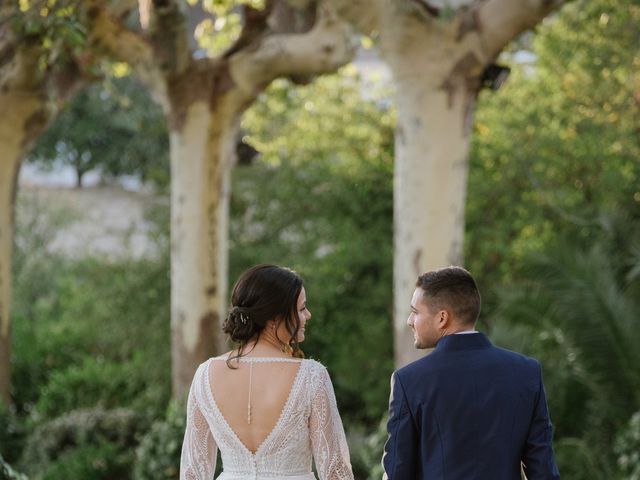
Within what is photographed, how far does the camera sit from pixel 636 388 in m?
11.2

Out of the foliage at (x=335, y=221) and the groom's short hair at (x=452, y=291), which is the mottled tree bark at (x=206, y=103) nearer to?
the foliage at (x=335, y=221)

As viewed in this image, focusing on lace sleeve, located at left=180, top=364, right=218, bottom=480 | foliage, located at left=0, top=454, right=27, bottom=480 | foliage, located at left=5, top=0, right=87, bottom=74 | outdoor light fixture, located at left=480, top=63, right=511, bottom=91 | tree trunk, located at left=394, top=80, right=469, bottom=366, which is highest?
foliage, located at left=5, top=0, right=87, bottom=74

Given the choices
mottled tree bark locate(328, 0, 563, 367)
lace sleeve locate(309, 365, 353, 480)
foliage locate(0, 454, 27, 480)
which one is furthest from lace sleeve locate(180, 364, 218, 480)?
mottled tree bark locate(328, 0, 563, 367)

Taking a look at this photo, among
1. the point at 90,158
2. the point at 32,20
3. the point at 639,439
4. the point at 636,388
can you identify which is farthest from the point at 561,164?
the point at 90,158

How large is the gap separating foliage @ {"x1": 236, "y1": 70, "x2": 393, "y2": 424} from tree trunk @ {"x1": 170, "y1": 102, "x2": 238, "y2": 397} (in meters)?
2.58

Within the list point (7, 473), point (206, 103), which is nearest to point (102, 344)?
point (206, 103)

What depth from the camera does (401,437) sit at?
4.25 m

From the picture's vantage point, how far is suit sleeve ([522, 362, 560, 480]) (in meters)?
4.27

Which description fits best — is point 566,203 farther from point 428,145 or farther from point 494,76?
point 428,145

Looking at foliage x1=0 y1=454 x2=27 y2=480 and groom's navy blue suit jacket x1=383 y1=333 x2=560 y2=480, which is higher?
groom's navy blue suit jacket x1=383 y1=333 x2=560 y2=480

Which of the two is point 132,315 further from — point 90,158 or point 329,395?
point 90,158

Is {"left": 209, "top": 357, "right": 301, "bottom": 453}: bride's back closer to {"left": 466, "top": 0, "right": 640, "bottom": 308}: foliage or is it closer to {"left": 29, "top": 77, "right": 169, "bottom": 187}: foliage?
{"left": 466, "top": 0, "right": 640, "bottom": 308}: foliage

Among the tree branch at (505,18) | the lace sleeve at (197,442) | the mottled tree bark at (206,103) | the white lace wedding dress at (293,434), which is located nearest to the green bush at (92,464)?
the mottled tree bark at (206,103)

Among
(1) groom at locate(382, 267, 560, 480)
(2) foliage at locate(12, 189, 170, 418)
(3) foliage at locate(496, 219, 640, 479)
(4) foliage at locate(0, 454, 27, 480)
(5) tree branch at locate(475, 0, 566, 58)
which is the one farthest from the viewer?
(2) foliage at locate(12, 189, 170, 418)
